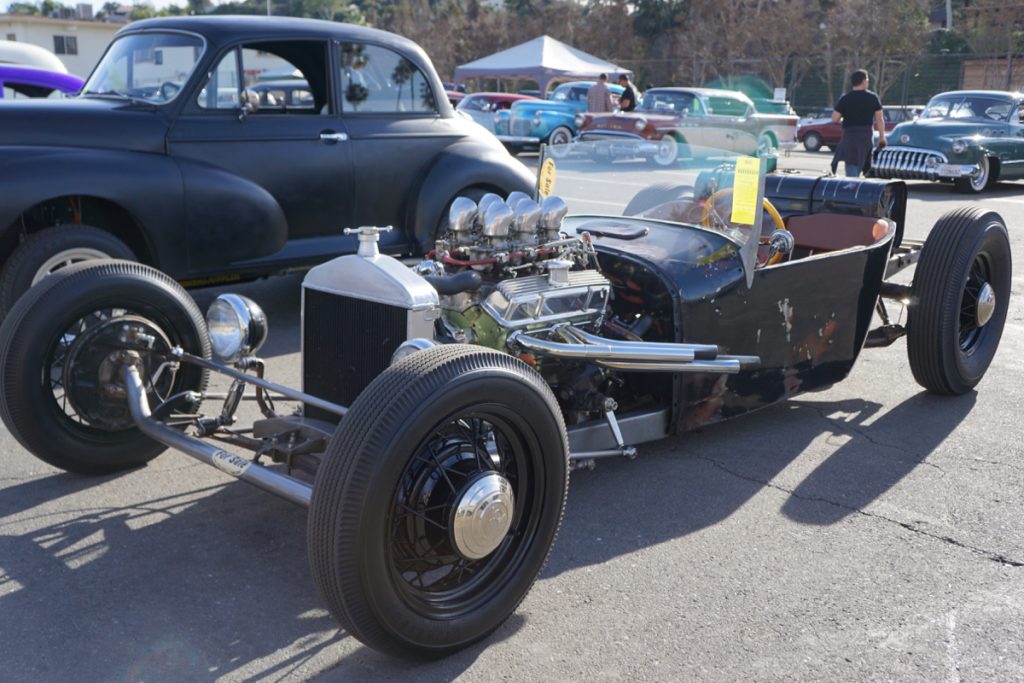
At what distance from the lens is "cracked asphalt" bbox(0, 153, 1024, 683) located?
280 cm

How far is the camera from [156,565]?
329 centimetres

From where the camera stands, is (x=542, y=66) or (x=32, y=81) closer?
(x=32, y=81)

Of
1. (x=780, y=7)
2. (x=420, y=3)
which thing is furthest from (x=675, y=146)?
(x=420, y=3)

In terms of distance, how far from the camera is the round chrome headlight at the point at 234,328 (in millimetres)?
3865

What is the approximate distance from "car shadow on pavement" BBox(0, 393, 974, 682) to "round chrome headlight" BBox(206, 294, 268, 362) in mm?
553

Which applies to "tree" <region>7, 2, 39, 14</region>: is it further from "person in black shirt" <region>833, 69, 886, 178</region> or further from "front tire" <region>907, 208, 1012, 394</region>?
"front tire" <region>907, 208, 1012, 394</region>

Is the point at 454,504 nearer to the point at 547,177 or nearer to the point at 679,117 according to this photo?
the point at 547,177

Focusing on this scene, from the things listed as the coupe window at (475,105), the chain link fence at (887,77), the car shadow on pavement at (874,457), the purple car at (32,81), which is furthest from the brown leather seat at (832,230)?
the chain link fence at (887,77)

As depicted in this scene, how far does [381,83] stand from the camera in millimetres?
7047

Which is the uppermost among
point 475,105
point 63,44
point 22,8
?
point 22,8

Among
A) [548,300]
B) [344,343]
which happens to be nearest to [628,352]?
[548,300]

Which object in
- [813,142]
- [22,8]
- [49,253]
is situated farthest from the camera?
[22,8]

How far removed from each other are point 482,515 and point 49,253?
147 inches

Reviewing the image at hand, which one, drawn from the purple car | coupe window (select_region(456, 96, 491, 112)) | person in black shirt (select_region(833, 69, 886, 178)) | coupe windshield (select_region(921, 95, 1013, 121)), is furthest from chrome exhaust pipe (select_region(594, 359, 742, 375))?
coupe window (select_region(456, 96, 491, 112))
